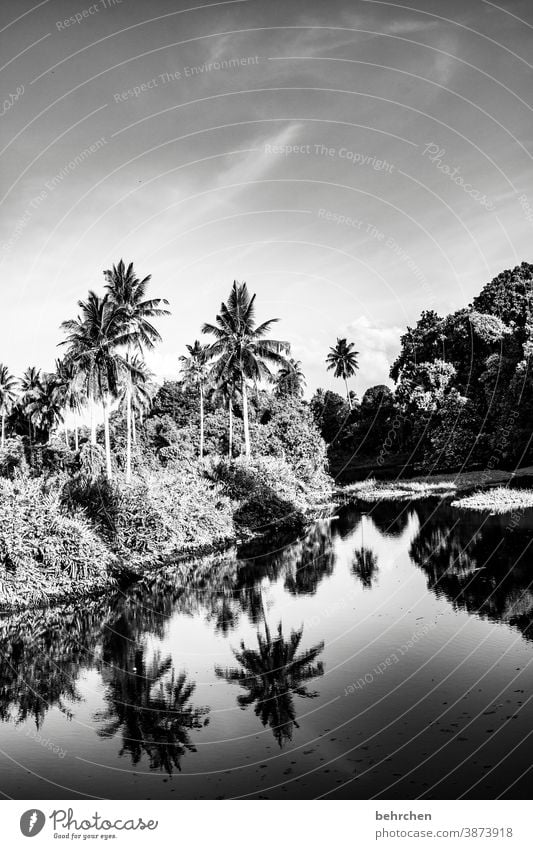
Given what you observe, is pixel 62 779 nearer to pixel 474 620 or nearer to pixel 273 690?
pixel 273 690

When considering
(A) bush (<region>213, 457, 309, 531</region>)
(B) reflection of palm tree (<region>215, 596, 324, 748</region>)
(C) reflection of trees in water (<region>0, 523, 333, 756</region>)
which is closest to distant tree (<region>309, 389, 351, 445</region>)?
(A) bush (<region>213, 457, 309, 531</region>)

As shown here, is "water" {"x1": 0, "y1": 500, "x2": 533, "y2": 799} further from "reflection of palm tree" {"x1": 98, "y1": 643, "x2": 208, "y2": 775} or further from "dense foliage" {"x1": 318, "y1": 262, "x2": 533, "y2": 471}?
"dense foliage" {"x1": 318, "y1": 262, "x2": 533, "y2": 471}

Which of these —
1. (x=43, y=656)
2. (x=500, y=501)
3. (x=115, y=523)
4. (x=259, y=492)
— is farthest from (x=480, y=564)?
(x=259, y=492)

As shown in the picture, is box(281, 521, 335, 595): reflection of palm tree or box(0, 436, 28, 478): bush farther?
box(0, 436, 28, 478): bush

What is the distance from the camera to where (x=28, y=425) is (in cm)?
7188

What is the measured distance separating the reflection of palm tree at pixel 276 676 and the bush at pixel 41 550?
770 cm

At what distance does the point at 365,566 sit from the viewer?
21.5 m
